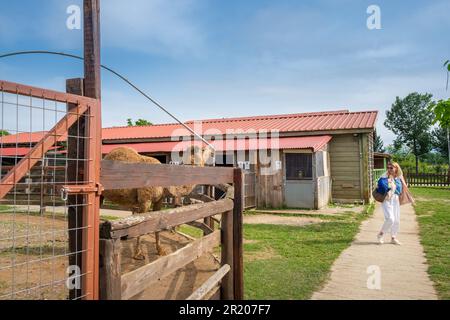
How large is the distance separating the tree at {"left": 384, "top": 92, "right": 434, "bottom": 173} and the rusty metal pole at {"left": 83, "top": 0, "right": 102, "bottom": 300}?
5944 cm

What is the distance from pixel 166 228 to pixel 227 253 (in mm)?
1518

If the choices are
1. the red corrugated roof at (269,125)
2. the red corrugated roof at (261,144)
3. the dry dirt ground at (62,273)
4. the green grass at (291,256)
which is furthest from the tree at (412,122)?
the dry dirt ground at (62,273)

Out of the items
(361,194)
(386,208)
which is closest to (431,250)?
(386,208)

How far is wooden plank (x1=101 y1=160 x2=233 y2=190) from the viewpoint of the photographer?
2.04 m

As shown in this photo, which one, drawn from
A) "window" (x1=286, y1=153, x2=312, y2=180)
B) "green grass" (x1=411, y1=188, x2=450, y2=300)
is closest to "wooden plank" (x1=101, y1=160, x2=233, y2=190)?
"green grass" (x1=411, y1=188, x2=450, y2=300)

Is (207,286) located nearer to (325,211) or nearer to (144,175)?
(144,175)

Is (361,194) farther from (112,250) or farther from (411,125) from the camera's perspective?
(411,125)

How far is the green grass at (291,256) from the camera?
4679 millimetres

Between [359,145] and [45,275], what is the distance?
44.5ft

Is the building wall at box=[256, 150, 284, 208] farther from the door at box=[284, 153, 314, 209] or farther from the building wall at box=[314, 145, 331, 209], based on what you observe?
the building wall at box=[314, 145, 331, 209]

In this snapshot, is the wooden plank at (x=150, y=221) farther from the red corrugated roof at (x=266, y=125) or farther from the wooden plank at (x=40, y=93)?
the red corrugated roof at (x=266, y=125)

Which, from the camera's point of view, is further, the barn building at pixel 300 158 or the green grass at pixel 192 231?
the barn building at pixel 300 158

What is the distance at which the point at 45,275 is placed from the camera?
513cm

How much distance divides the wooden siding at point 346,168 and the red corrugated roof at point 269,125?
73cm
